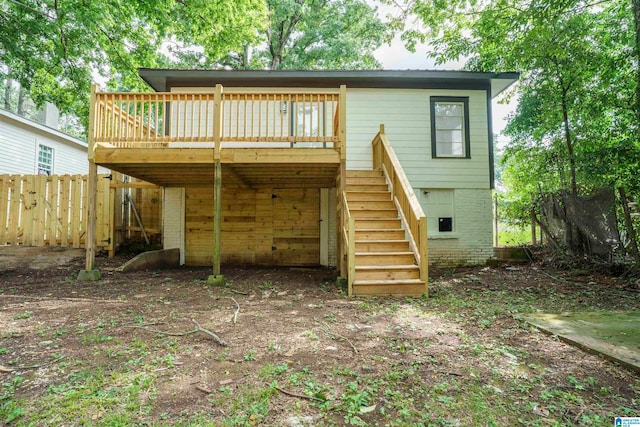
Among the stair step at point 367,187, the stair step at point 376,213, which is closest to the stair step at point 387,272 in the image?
the stair step at point 376,213

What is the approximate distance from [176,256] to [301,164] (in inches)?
180

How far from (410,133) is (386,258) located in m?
4.51

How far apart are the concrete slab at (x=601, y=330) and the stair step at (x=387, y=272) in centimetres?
161

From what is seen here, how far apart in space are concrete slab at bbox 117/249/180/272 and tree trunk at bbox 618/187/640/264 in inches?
375

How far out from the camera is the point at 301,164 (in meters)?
6.12

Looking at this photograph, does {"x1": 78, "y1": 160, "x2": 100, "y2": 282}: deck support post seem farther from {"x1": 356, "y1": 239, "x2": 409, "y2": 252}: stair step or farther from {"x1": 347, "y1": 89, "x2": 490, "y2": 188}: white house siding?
{"x1": 347, "y1": 89, "x2": 490, "y2": 188}: white house siding

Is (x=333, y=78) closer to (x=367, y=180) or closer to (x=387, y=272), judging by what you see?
(x=367, y=180)

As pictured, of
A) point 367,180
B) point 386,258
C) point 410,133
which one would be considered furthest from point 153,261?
point 410,133

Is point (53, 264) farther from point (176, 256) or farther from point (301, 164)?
point (301, 164)

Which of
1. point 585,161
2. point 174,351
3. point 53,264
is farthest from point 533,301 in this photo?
point 53,264

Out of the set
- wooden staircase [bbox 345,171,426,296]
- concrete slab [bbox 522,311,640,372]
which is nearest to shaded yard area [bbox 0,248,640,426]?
concrete slab [bbox 522,311,640,372]

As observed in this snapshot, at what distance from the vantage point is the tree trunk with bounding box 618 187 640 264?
575 cm

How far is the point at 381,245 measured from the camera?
5.68 m

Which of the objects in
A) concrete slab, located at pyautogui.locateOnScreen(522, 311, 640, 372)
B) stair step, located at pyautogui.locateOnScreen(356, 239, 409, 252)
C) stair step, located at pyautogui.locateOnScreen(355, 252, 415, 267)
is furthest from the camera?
stair step, located at pyautogui.locateOnScreen(356, 239, 409, 252)
